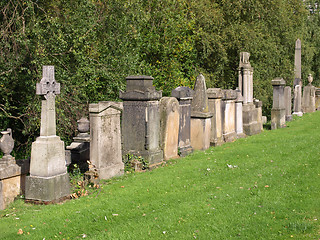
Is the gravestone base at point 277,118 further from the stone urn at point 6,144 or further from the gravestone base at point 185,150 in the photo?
the stone urn at point 6,144

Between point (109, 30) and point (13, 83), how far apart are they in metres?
4.23

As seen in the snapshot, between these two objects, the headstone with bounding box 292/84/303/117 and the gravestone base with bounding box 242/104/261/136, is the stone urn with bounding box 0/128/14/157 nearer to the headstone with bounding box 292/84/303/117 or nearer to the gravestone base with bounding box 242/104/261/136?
the gravestone base with bounding box 242/104/261/136

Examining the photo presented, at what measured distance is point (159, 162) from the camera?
413 inches

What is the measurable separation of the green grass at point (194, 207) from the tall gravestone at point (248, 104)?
5.92 m

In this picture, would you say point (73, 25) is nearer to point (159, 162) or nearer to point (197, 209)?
point (159, 162)

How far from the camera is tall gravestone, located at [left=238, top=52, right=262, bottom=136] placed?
16.0 m

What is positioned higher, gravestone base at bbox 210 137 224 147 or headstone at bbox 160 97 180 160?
headstone at bbox 160 97 180 160

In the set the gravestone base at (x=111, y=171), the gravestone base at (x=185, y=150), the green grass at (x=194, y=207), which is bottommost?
the green grass at (x=194, y=207)

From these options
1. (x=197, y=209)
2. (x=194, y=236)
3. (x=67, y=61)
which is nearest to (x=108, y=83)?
(x=67, y=61)

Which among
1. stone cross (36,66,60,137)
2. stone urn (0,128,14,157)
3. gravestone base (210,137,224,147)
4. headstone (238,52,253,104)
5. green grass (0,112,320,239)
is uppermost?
headstone (238,52,253,104)

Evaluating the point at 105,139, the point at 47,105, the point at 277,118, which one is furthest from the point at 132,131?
the point at 277,118

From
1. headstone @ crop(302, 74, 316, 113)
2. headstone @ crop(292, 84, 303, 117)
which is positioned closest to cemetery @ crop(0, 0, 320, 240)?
headstone @ crop(292, 84, 303, 117)

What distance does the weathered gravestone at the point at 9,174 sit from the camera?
7.53 m

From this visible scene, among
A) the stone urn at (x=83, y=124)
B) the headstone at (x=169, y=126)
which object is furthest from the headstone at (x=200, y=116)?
the stone urn at (x=83, y=124)
